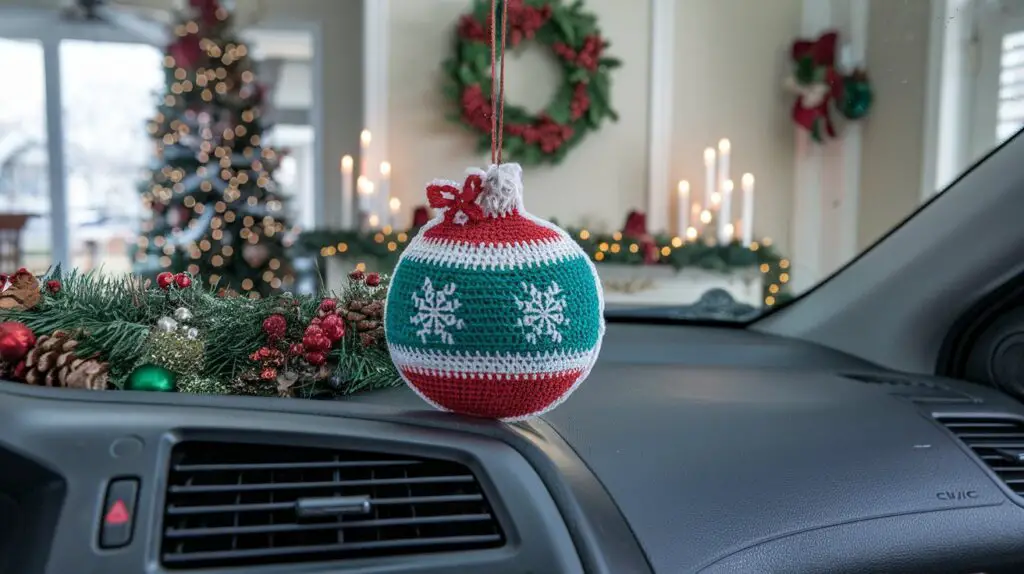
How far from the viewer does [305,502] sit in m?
0.63

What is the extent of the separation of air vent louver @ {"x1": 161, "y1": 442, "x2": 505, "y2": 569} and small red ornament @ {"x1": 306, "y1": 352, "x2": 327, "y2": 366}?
207mm

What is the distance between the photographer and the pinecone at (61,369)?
77cm

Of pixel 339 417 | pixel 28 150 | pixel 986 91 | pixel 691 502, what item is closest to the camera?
pixel 339 417

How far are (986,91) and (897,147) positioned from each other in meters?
1.25

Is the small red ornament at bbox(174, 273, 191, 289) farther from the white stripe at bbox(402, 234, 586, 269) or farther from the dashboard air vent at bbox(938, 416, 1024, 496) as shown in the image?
the dashboard air vent at bbox(938, 416, 1024, 496)

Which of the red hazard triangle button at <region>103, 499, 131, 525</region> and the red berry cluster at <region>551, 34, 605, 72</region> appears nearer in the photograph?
the red hazard triangle button at <region>103, 499, 131, 525</region>

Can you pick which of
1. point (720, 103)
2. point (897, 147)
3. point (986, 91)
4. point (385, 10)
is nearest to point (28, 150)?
point (385, 10)

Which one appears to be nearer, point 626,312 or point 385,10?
point 626,312

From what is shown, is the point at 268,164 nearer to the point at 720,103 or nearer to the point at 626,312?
the point at 720,103

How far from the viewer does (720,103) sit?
4.69 metres

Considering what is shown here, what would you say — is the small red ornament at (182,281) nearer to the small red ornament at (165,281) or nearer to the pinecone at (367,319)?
the small red ornament at (165,281)

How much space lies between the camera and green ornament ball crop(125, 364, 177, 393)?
30.2 inches

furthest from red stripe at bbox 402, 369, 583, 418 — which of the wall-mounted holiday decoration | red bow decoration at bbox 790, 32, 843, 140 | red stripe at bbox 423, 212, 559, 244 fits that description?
red bow decoration at bbox 790, 32, 843, 140

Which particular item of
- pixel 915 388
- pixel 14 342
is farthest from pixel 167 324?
pixel 915 388
